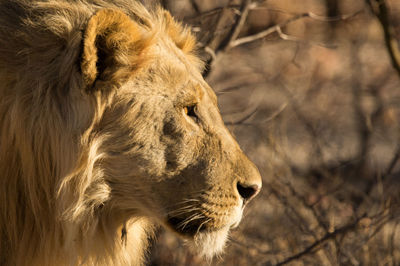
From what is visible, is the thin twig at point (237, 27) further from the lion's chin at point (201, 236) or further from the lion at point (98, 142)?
the lion's chin at point (201, 236)

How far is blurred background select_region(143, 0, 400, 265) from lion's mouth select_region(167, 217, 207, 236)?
1.25m

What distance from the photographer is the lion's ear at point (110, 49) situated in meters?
2.58

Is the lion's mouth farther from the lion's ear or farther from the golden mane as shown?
the lion's ear

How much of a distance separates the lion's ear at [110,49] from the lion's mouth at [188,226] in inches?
25.9

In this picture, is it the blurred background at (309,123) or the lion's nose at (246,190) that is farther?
the blurred background at (309,123)

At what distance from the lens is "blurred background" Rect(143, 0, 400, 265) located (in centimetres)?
478

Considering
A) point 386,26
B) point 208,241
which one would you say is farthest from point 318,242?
point 208,241

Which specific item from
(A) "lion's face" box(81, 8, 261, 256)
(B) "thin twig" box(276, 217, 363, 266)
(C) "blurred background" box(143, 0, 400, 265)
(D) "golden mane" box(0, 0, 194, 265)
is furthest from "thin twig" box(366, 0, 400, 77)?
(D) "golden mane" box(0, 0, 194, 265)

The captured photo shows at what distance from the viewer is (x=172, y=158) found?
111 inches

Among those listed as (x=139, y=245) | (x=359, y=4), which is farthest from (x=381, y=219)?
(x=359, y=4)

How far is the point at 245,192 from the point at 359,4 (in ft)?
16.2

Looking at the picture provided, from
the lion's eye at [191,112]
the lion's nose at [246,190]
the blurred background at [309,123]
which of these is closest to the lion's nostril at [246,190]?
the lion's nose at [246,190]

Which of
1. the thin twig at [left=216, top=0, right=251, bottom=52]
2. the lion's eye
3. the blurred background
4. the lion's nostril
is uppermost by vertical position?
the lion's eye

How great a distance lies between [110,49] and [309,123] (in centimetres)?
420
